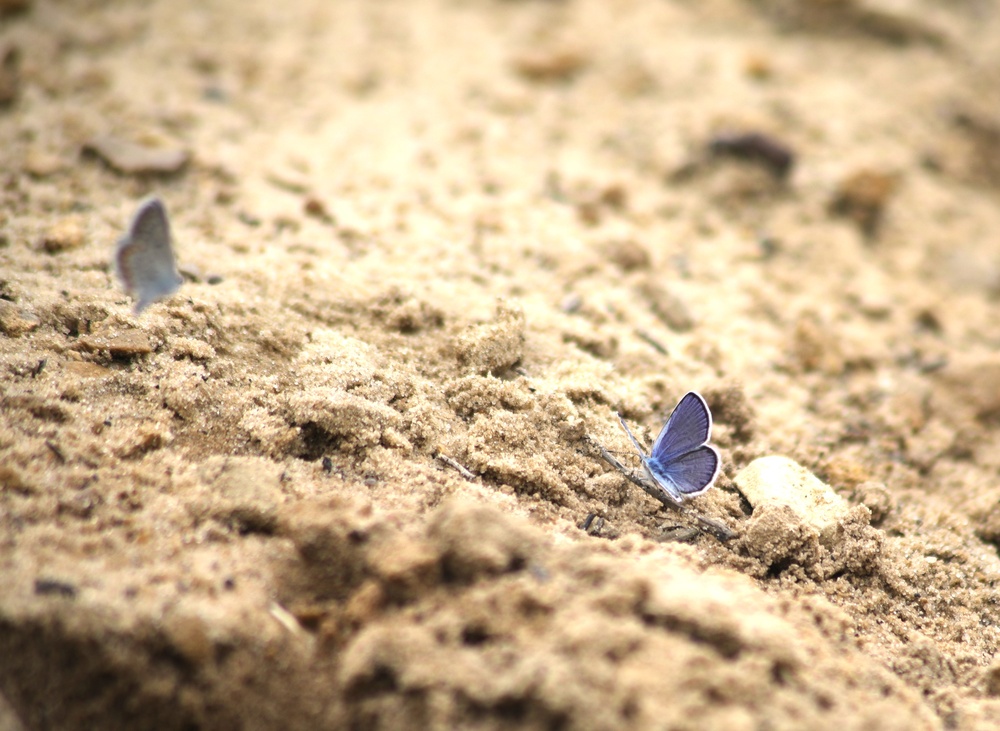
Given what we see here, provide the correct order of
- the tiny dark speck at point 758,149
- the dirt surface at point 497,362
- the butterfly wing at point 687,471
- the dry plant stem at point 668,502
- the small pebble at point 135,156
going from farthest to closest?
the tiny dark speck at point 758,149 < the small pebble at point 135,156 < the dry plant stem at point 668,502 < the butterfly wing at point 687,471 < the dirt surface at point 497,362

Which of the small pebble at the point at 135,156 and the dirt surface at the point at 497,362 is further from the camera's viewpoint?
the small pebble at the point at 135,156

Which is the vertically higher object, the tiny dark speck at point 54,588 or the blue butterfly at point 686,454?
the tiny dark speck at point 54,588

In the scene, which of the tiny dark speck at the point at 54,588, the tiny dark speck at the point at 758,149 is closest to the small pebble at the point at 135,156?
the tiny dark speck at the point at 54,588

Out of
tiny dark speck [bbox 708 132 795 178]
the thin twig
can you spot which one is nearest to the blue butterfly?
the thin twig

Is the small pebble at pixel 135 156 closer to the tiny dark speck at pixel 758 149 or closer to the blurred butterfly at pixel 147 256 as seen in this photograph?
the blurred butterfly at pixel 147 256

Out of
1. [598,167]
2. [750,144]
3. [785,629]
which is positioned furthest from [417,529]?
[750,144]

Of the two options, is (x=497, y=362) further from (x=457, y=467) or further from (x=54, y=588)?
(x=54, y=588)

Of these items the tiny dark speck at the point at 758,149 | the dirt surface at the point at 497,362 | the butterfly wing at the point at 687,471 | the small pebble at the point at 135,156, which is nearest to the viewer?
the dirt surface at the point at 497,362

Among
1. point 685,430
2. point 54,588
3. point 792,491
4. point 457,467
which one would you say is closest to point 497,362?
point 457,467
